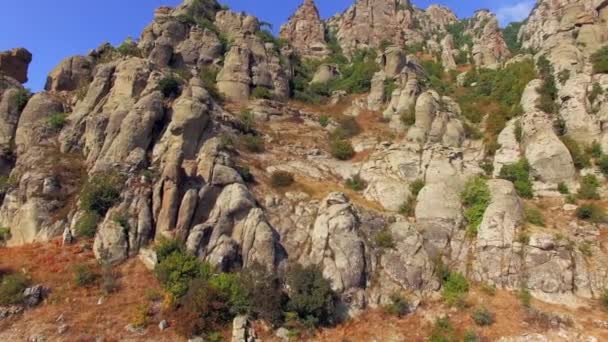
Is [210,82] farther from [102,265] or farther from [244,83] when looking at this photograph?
[102,265]

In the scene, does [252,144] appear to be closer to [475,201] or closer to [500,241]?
[475,201]

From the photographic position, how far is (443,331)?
20531 millimetres

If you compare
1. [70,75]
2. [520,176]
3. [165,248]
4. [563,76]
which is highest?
[563,76]

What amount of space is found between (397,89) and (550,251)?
2395 centimetres

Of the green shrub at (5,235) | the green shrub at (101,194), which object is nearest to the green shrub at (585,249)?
the green shrub at (101,194)

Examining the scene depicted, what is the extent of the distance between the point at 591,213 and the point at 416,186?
970cm

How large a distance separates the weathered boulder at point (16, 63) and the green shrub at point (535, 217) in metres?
39.1

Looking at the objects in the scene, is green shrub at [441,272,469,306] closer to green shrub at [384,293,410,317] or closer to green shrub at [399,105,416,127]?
green shrub at [384,293,410,317]

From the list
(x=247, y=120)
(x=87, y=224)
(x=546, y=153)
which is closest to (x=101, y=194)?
(x=87, y=224)

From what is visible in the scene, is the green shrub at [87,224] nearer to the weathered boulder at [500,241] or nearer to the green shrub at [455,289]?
the green shrub at [455,289]

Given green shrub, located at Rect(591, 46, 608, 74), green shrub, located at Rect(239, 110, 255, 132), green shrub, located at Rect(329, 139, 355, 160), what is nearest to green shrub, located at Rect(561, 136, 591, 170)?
green shrub, located at Rect(591, 46, 608, 74)

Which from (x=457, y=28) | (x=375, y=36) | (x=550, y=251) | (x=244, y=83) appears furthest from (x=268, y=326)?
(x=457, y=28)

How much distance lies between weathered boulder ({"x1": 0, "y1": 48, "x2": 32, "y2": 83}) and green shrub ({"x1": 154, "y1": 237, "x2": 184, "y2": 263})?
963 inches

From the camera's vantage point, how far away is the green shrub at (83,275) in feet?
68.6
